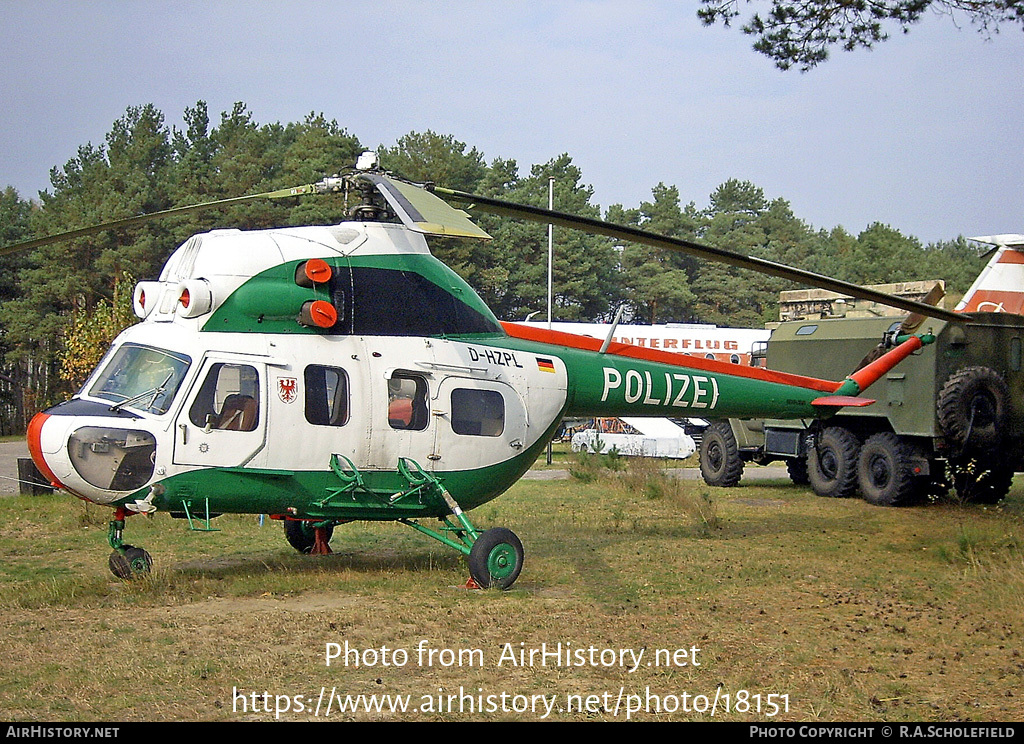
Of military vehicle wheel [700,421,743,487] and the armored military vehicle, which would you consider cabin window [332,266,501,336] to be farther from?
military vehicle wheel [700,421,743,487]

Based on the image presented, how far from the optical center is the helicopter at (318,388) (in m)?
8.26

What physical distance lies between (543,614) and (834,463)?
983 centimetres

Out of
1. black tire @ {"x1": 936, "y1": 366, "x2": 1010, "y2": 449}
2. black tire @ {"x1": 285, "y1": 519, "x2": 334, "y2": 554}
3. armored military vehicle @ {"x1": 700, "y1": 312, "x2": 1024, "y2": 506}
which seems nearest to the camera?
black tire @ {"x1": 285, "y1": 519, "x2": 334, "y2": 554}

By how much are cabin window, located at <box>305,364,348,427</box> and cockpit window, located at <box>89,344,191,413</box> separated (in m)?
1.04

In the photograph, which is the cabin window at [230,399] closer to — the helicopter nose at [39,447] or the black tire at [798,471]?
the helicopter nose at [39,447]

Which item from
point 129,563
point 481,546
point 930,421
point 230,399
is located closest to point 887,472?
point 930,421

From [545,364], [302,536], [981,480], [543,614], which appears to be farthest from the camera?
[981,480]

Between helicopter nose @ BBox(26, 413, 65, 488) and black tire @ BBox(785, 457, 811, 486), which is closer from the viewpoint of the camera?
helicopter nose @ BBox(26, 413, 65, 488)

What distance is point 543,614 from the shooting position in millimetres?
7988

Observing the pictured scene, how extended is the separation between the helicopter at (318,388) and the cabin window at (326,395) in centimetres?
1

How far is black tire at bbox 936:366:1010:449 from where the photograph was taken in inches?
562

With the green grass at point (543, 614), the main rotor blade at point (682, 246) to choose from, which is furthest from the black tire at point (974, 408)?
the main rotor blade at point (682, 246)

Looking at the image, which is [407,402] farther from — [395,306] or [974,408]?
[974,408]

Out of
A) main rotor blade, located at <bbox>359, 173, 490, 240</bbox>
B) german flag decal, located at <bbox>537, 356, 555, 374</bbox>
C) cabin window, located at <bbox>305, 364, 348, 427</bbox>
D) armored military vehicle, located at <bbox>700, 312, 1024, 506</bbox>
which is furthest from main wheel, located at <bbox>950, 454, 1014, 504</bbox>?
main rotor blade, located at <bbox>359, 173, 490, 240</bbox>
